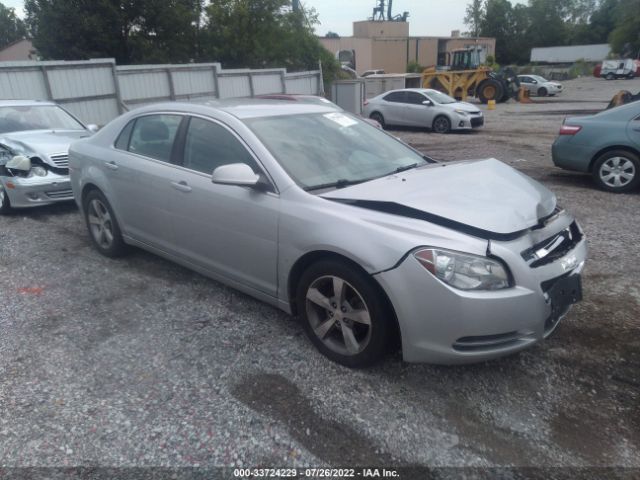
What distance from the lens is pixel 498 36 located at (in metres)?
81.7

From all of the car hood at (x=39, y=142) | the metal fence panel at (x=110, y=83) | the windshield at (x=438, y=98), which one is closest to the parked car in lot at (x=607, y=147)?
the car hood at (x=39, y=142)

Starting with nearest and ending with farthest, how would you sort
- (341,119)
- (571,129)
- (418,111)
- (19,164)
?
(341,119)
(19,164)
(571,129)
(418,111)

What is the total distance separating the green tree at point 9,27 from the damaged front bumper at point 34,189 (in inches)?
3142

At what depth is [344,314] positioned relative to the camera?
9.96 ft

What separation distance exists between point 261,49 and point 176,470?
79.4 ft

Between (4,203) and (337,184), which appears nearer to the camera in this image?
(337,184)

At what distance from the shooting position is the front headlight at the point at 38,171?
6559mm

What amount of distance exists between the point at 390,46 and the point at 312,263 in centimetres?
6268

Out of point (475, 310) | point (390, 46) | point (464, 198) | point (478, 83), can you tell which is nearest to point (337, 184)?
point (464, 198)

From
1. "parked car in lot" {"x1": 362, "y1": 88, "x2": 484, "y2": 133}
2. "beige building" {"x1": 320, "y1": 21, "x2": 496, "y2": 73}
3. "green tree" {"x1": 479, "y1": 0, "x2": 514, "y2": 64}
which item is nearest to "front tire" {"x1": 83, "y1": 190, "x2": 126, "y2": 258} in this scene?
"parked car in lot" {"x1": 362, "y1": 88, "x2": 484, "y2": 133}

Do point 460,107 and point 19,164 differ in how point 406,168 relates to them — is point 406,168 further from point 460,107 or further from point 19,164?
point 460,107

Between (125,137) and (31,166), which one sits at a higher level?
(125,137)

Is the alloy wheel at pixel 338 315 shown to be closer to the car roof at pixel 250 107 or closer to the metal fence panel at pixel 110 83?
the car roof at pixel 250 107

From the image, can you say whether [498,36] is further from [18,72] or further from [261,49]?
[18,72]
